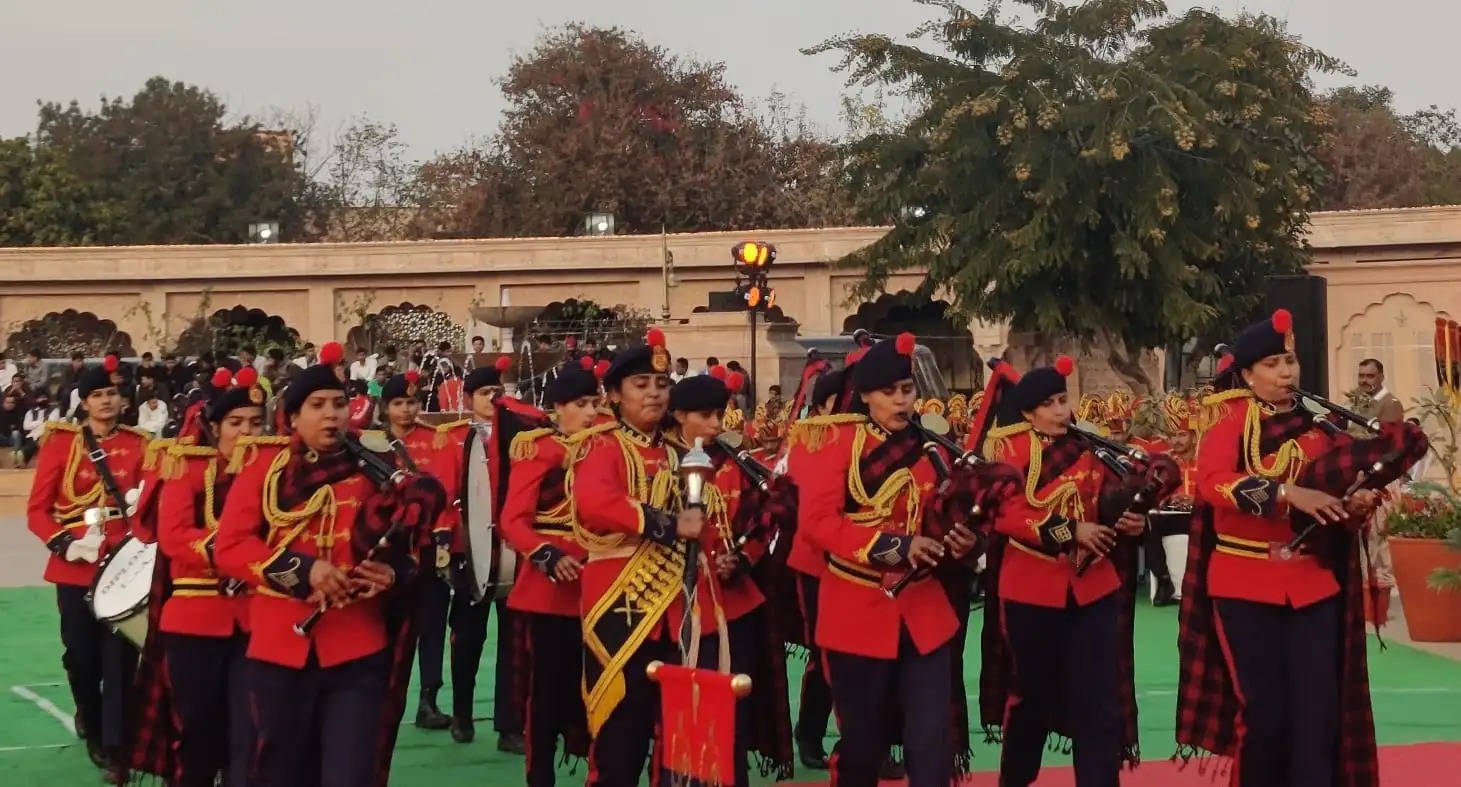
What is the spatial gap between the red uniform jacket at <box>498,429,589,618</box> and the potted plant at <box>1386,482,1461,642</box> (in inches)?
266

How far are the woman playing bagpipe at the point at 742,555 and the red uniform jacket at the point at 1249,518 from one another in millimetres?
1644

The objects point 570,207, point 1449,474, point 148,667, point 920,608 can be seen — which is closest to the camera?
point 920,608

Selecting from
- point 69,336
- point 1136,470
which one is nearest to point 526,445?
point 1136,470

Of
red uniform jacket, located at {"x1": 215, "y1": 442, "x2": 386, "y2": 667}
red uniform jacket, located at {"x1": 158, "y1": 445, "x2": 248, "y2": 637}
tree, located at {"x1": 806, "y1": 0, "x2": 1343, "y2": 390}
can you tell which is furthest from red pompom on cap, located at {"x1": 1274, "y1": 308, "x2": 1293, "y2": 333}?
tree, located at {"x1": 806, "y1": 0, "x2": 1343, "y2": 390}

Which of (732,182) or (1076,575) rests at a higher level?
(732,182)

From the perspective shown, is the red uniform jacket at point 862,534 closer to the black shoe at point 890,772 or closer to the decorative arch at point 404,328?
the black shoe at point 890,772

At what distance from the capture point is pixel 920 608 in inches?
278

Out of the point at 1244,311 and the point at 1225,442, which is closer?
the point at 1225,442

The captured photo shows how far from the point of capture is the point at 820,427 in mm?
7242

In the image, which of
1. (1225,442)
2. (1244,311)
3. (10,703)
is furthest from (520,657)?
(1244,311)

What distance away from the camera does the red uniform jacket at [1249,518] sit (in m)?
6.86

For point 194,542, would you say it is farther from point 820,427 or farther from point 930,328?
point 930,328

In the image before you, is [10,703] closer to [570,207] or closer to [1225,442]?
[1225,442]

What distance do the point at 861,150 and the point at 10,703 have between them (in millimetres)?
15817
